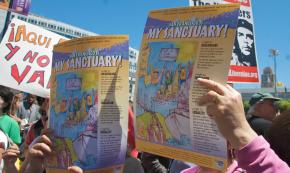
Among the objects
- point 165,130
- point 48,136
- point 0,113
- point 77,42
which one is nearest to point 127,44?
point 77,42

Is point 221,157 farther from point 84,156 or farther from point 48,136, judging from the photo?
point 48,136

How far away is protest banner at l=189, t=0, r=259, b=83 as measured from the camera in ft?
12.0

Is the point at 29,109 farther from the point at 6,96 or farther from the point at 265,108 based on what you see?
the point at 265,108

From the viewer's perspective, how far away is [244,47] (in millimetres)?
3803

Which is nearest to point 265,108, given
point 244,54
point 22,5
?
point 244,54

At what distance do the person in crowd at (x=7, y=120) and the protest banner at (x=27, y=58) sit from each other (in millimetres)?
1199

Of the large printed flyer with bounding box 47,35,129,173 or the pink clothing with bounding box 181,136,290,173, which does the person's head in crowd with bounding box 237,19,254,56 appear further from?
the pink clothing with bounding box 181,136,290,173

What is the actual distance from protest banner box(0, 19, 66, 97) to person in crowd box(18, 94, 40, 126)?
4377mm

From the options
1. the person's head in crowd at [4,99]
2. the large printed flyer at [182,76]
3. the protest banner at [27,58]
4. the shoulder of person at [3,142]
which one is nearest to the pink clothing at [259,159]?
the large printed flyer at [182,76]

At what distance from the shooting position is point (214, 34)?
1.46 metres

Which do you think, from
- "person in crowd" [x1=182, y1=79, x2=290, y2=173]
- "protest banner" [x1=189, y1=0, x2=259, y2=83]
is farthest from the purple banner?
"person in crowd" [x1=182, y1=79, x2=290, y2=173]

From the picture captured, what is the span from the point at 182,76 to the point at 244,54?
8.04 feet

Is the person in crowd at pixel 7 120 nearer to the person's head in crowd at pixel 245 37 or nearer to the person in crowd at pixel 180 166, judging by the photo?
the person in crowd at pixel 180 166

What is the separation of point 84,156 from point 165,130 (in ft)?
1.25
